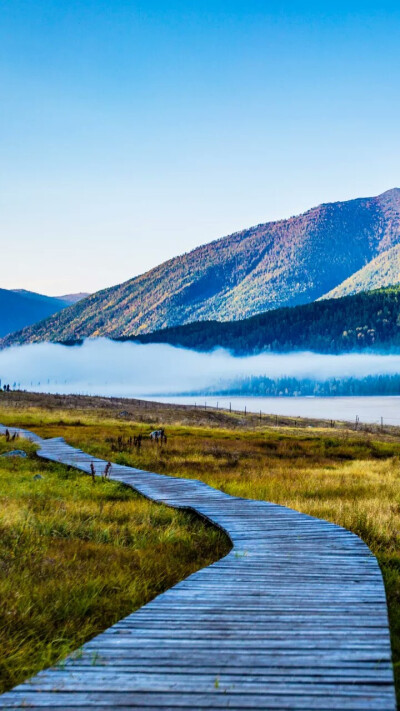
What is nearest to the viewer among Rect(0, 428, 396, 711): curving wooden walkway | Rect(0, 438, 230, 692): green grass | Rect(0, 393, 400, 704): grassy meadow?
Rect(0, 428, 396, 711): curving wooden walkway

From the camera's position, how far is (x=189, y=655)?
5707 millimetres

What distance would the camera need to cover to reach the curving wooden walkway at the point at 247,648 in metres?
4.90

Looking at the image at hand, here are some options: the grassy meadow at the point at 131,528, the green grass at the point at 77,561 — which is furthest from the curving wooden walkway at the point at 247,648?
the green grass at the point at 77,561

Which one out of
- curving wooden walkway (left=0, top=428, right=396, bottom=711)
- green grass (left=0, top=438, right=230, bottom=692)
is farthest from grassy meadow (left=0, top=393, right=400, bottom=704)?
curving wooden walkway (left=0, top=428, right=396, bottom=711)

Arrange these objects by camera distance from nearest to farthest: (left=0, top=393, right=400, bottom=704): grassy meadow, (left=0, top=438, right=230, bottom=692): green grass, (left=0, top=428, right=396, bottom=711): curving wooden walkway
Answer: (left=0, top=428, right=396, bottom=711): curving wooden walkway, (left=0, top=438, right=230, bottom=692): green grass, (left=0, top=393, right=400, bottom=704): grassy meadow

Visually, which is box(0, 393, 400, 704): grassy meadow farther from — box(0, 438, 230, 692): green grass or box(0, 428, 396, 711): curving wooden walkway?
box(0, 428, 396, 711): curving wooden walkway

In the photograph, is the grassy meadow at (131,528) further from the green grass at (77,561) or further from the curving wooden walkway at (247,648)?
the curving wooden walkway at (247,648)

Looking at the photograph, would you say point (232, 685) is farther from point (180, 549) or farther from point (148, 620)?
point (180, 549)

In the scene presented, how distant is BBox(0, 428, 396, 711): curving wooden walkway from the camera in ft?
16.1

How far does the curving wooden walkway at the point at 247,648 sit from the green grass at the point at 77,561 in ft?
3.06

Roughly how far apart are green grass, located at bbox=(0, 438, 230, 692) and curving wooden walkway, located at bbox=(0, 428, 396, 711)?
36.7 inches

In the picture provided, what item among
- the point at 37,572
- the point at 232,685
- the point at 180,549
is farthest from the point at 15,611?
the point at 180,549

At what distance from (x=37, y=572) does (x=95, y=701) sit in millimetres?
4706

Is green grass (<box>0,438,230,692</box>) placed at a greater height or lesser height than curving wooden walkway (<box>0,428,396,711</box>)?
lesser
